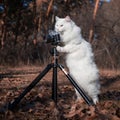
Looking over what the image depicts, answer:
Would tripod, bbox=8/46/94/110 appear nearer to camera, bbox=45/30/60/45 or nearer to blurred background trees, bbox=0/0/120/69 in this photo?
camera, bbox=45/30/60/45

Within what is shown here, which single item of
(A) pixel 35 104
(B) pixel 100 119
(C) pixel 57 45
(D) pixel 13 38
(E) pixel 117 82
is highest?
(C) pixel 57 45

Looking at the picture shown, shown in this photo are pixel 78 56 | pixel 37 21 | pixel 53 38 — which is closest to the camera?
pixel 53 38

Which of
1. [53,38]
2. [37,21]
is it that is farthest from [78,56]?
[37,21]

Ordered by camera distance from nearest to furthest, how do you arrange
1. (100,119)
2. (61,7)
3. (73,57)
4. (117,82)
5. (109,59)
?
(100,119) < (73,57) < (117,82) < (109,59) < (61,7)

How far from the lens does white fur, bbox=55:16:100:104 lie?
682 cm

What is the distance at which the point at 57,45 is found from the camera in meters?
6.44

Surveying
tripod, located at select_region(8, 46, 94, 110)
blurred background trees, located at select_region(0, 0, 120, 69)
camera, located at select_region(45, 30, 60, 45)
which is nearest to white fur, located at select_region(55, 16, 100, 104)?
camera, located at select_region(45, 30, 60, 45)

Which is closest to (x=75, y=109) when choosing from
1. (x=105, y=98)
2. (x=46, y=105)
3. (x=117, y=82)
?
(x=46, y=105)

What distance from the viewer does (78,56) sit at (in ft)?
22.6

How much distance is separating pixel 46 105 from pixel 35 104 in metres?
0.21

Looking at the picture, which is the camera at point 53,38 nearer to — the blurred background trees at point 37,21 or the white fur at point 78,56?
the white fur at point 78,56

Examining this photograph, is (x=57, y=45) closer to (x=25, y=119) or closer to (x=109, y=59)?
(x=25, y=119)

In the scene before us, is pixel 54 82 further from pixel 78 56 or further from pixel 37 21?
pixel 37 21

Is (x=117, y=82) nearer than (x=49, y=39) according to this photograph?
No
